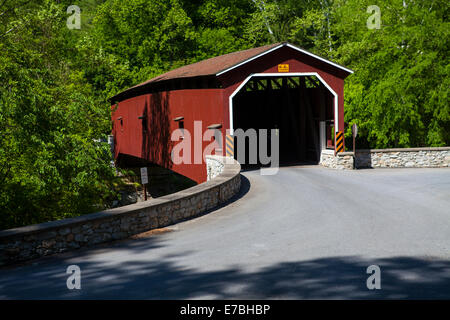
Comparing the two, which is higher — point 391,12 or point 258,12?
point 258,12

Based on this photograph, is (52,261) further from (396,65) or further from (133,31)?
(133,31)

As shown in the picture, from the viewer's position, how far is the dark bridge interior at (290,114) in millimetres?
21609

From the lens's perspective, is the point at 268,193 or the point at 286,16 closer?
the point at 268,193

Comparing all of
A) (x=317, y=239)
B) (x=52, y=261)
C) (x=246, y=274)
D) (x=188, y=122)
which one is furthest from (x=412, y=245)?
(x=188, y=122)

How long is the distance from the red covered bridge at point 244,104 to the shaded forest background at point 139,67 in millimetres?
2544

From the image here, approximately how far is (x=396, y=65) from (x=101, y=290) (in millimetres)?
25944

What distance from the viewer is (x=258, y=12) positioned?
141 ft

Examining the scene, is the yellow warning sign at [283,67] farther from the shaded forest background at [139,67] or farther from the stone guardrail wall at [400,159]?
the shaded forest background at [139,67]

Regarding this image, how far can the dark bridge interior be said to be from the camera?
21.6m

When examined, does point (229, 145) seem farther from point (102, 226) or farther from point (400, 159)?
point (102, 226)

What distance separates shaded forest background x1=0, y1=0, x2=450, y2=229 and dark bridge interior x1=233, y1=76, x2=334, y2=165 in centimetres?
638

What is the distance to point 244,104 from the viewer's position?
993 inches
